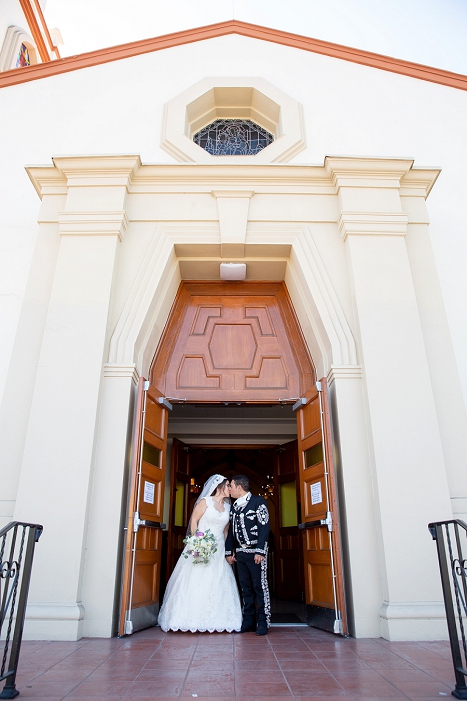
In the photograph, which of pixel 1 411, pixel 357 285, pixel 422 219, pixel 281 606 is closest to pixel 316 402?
pixel 357 285

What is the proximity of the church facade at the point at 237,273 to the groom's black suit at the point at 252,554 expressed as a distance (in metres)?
0.78

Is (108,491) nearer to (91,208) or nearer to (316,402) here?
(316,402)

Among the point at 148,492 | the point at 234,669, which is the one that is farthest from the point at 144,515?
the point at 234,669

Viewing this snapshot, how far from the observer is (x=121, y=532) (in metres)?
4.68

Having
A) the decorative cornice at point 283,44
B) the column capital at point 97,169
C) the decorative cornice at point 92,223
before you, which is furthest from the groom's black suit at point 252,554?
the decorative cornice at point 283,44

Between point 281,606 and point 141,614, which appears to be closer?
point 141,614

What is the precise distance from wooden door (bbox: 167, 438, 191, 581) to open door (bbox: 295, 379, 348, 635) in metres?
2.84

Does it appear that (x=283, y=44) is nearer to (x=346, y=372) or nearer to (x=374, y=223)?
(x=374, y=223)

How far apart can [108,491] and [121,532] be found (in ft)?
1.30

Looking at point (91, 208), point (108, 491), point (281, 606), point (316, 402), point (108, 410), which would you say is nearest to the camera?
point (108, 491)

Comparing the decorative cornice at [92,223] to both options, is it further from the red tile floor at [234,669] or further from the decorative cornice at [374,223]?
the red tile floor at [234,669]

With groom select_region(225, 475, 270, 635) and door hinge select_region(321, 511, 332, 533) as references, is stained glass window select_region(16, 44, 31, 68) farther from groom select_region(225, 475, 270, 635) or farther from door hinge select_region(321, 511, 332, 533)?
door hinge select_region(321, 511, 332, 533)

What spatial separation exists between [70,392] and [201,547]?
2061 mm

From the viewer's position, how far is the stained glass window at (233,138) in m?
7.30
